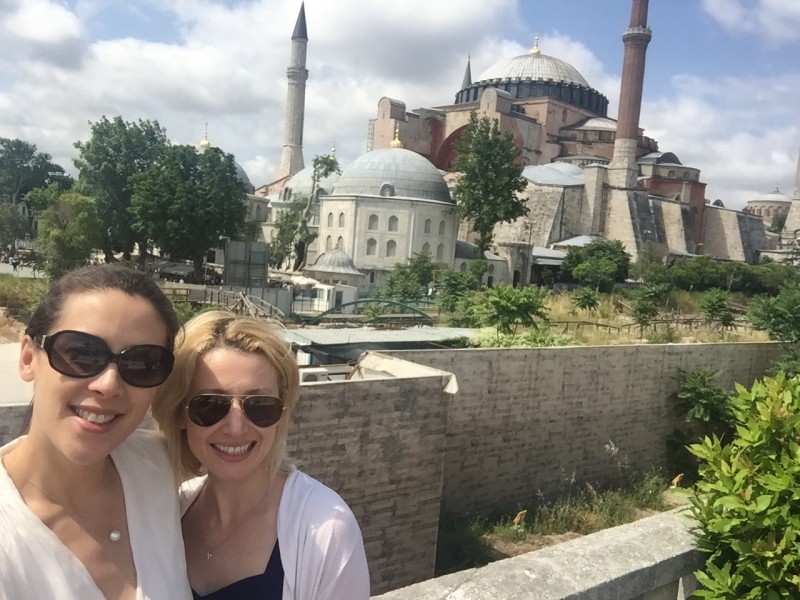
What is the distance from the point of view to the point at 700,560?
2.10 m

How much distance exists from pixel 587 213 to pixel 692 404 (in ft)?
87.3

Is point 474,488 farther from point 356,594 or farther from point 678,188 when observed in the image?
point 678,188

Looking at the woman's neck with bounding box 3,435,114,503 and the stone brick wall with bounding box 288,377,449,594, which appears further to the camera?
the stone brick wall with bounding box 288,377,449,594

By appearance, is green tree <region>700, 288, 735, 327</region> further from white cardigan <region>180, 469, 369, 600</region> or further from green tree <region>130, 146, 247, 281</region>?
white cardigan <region>180, 469, 369, 600</region>

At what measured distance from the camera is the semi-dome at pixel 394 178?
31297 mm

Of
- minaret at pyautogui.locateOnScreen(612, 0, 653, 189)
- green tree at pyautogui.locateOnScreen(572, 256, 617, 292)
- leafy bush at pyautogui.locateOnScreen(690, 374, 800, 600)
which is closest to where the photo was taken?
leafy bush at pyautogui.locateOnScreen(690, 374, 800, 600)

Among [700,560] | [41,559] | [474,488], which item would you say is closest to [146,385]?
[41,559]

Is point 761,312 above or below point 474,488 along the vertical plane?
above

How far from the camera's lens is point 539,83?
47.8 m

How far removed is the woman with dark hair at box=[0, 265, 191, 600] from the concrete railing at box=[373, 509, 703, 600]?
629mm

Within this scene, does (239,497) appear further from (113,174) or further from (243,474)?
(113,174)

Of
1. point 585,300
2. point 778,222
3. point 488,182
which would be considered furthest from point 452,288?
point 778,222

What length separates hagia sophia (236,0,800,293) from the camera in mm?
30953

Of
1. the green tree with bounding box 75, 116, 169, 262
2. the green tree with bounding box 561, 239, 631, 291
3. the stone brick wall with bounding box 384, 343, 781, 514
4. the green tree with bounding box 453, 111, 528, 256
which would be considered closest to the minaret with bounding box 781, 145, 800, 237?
the green tree with bounding box 561, 239, 631, 291
